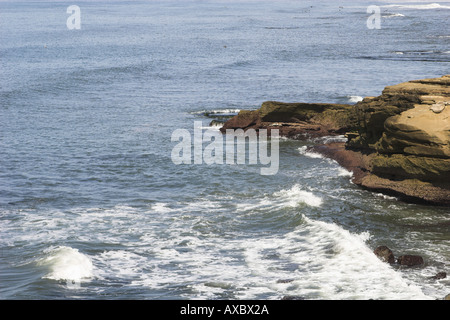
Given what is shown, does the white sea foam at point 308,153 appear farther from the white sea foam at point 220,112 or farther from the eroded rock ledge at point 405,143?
the white sea foam at point 220,112

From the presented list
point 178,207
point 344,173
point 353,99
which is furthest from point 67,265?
point 353,99

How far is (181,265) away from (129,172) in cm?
1317

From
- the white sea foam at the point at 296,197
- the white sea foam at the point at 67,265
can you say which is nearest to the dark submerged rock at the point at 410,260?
the white sea foam at the point at 296,197

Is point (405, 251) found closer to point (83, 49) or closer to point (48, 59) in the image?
point (48, 59)

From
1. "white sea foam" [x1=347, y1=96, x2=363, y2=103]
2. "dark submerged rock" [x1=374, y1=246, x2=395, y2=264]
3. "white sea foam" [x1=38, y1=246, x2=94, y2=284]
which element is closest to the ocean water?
→ "white sea foam" [x1=38, y1=246, x2=94, y2=284]

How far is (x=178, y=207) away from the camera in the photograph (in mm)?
27797

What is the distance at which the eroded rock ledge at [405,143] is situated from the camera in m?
24.9

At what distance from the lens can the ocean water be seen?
19641 mm

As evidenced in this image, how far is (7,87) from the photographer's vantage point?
6044 cm

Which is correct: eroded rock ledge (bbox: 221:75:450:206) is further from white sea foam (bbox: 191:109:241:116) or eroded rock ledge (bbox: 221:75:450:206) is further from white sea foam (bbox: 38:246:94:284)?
white sea foam (bbox: 191:109:241:116)
